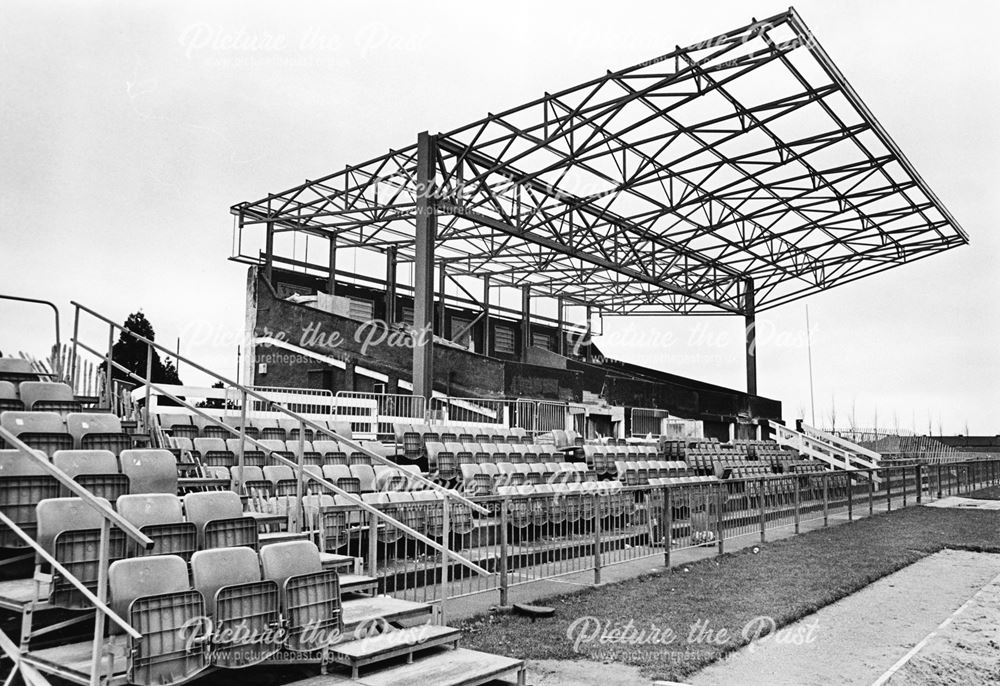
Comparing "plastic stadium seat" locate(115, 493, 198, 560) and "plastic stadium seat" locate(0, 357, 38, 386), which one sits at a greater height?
"plastic stadium seat" locate(0, 357, 38, 386)

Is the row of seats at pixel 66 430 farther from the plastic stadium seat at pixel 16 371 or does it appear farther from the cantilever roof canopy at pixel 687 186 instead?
the cantilever roof canopy at pixel 687 186

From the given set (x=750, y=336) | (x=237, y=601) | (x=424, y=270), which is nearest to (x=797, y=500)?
(x=424, y=270)

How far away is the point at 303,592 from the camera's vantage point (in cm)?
603

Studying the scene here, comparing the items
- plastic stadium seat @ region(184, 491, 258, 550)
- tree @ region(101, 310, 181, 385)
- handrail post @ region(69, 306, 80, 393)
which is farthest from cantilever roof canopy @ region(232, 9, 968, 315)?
plastic stadium seat @ region(184, 491, 258, 550)

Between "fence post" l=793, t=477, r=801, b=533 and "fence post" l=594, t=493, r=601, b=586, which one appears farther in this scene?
"fence post" l=793, t=477, r=801, b=533

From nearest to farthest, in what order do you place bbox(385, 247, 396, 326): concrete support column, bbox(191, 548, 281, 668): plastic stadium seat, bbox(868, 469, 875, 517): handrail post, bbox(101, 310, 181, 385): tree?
bbox(191, 548, 281, 668): plastic stadium seat → bbox(868, 469, 875, 517): handrail post → bbox(101, 310, 181, 385): tree → bbox(385, 247, 396, 326): concrete support column

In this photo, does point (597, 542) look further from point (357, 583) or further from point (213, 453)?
point (213, 453)

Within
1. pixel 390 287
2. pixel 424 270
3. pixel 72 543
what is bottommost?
pixel 72 543

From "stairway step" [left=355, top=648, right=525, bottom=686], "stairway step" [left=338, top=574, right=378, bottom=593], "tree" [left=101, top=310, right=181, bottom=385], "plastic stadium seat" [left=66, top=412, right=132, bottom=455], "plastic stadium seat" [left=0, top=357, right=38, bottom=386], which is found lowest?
"stairway step" [left=355, top=648, right=525, bottom=686]

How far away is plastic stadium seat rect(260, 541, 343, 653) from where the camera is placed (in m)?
5.93

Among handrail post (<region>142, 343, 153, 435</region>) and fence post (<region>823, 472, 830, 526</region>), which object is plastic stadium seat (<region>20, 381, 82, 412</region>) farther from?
fence post (<region>823, 472, 830, 526</region>)

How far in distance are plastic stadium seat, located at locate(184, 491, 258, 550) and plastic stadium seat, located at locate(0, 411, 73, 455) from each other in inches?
82.4

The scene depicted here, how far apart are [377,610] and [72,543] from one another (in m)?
2.36

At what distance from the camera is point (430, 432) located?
54.5 feet
